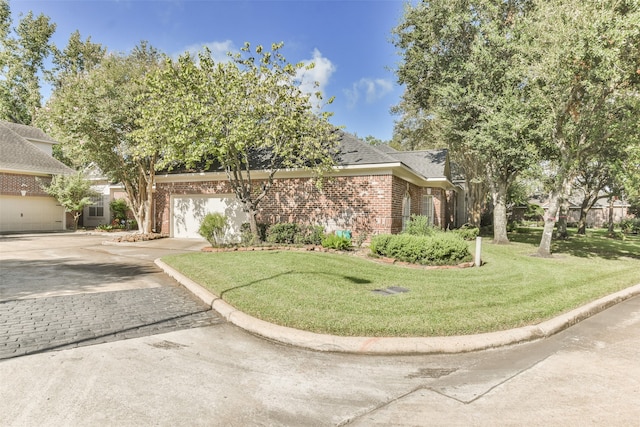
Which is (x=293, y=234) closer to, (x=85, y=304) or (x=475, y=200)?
(x=85, y=304)

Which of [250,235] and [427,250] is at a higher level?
[250,235]

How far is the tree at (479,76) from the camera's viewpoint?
12.9m

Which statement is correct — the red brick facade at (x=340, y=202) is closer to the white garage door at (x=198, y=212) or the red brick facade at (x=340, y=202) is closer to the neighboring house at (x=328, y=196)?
the neighboring house at (x=328, y=196)

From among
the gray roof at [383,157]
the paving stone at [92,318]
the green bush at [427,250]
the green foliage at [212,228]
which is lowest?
the paving stone at [92,318]

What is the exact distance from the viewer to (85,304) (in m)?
6.00

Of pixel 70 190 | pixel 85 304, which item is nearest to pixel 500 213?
pixel 85 304

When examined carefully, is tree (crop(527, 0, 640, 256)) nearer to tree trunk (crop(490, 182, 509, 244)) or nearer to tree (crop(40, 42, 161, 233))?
tree trunk (crop(490, 182, 509, 244))

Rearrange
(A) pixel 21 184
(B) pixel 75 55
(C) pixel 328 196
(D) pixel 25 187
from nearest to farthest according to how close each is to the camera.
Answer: (C) pixel 328 196
(A) pixel 21 184
(D) pixel 25 187
(B) pixel 75 55

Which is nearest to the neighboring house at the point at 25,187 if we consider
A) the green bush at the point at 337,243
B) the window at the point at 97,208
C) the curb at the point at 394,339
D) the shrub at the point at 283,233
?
the window at the point at 97,208

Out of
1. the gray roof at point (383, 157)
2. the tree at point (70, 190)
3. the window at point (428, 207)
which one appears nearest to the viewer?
the gray roof at point (383, 157)

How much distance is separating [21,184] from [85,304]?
73.4 ft

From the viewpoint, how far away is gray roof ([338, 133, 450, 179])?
13.9 m

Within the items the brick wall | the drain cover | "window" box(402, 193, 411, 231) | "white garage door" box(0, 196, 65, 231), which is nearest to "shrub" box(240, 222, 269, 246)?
"window" box(402, 193, 411, 231)

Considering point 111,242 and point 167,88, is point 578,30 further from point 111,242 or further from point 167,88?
point 111,242
